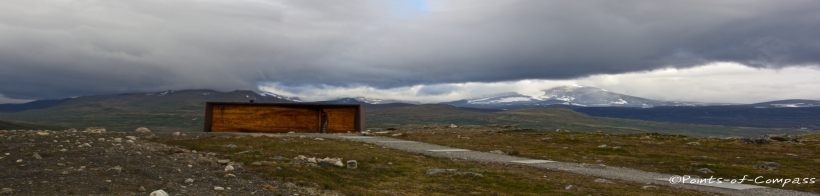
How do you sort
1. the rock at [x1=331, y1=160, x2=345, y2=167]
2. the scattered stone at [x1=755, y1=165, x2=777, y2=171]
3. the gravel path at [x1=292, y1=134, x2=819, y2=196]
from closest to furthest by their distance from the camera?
the gravel path at [x1=292, y1=134, x2=819, y2=196]
the rock at [x1=331, y1=160, x2=345, y2=167]
the scattered stone at [x1=755, y1=165, x2=777, y2=171]

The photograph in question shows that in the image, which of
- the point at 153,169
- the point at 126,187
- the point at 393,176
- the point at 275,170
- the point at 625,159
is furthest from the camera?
the point at 625,159

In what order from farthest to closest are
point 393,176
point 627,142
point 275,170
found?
point 627,142, point 393,176, point 275,170

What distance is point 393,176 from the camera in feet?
53.8

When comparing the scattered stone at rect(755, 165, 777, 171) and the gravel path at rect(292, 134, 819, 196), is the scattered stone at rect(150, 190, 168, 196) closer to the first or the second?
the gravel path at rect(292, 134, 819, 196)

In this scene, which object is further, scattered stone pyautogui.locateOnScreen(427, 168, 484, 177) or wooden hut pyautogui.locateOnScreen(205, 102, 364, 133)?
wooden hut pyautogui.locateOnScreen(205, 102, 364, 133)

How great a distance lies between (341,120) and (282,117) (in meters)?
4.61

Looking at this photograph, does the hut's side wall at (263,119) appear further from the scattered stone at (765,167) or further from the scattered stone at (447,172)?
the scattered stone at (765,167)

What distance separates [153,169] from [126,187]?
7.38 ft

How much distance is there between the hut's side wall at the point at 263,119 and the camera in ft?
131

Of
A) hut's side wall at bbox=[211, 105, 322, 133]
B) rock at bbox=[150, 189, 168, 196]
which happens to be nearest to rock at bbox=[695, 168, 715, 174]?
rock at bbox=[150, 189, 168, 196]

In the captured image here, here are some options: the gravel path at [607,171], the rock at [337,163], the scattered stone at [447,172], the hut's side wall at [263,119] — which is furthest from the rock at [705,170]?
the hut's side wall at [263,119]

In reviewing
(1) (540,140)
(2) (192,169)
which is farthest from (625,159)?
(2) (192,169)

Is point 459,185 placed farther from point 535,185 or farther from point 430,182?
point 535,185

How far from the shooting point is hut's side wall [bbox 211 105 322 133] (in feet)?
131
